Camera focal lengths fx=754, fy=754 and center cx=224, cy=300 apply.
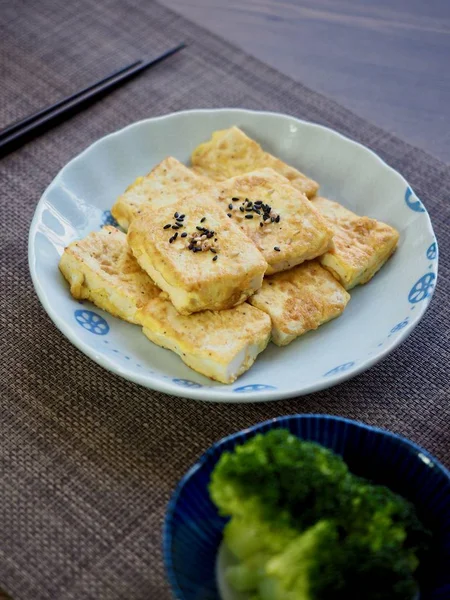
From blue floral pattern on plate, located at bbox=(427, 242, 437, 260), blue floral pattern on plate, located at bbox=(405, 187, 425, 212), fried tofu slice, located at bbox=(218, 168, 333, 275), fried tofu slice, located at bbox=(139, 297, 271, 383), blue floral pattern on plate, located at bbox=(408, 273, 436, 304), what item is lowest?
fried tofu slice, located at bbox=(139, 297, 271, 383)

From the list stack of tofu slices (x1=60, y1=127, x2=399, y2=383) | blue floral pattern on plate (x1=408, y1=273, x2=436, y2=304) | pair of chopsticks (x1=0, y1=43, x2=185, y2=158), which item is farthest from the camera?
pair of chopsticks (x1=0, y1=43, x2=185, y2=158)

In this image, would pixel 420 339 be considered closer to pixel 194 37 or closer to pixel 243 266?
pixel 243 266

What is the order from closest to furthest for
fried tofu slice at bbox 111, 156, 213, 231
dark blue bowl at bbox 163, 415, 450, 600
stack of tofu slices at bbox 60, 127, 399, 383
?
dark blue bowl at bbox 163, 415, 450, 600 < stack of tofu slices at bbox 60, 127, 399, 383 < fried tofu slice at bbox 111, 156, 213, 231

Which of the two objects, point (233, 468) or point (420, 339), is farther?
point (420, 339)

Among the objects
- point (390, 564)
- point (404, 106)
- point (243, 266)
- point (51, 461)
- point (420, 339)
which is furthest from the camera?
point (404, 106)

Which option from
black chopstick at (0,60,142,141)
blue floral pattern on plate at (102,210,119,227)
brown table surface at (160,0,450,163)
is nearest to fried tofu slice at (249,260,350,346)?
blue floral pattern on plate at (102,210,119,227)

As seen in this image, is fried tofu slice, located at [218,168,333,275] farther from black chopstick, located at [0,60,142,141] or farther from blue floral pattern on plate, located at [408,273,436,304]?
black chopstick, located at [0,60,142,141]

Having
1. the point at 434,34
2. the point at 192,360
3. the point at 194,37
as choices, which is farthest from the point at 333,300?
the point at 434,34

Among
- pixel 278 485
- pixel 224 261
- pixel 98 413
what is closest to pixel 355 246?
pixel 224 261
